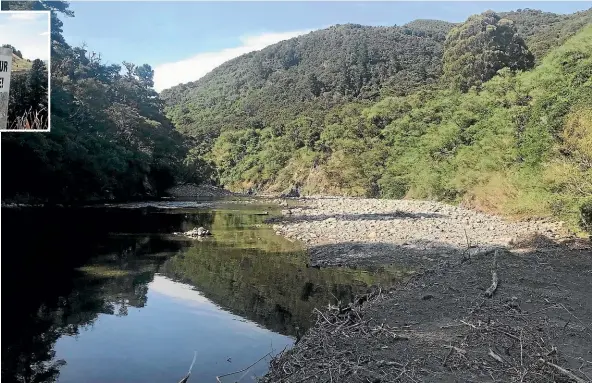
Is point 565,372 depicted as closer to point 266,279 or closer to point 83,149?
point 266,279

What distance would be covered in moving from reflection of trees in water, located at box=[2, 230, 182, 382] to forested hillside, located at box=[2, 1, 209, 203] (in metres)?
4.07

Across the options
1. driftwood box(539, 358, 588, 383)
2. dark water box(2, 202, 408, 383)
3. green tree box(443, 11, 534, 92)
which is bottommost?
dark water box(2, 202, 408, 383)

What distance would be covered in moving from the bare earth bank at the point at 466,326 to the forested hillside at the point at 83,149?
273 inches

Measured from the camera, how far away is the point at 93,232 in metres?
21.5

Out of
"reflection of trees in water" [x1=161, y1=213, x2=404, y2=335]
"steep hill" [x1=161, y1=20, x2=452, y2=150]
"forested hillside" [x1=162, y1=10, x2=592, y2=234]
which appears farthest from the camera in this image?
"steep hill" [x1=161, y1=20, x2=452, y2=150]

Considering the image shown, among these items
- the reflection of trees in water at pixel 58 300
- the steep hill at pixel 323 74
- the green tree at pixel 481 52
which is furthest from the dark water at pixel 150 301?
the steep hill at pixel 323 74

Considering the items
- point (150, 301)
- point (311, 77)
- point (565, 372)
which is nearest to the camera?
point (565, 372)

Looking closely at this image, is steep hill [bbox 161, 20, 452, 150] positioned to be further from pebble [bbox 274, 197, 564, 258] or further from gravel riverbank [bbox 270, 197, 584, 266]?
gravel riverbank [bbox 270, 197, 584, 266]

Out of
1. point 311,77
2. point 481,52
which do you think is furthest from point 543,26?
point 311,77

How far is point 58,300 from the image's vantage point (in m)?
11.2

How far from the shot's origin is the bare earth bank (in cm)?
588

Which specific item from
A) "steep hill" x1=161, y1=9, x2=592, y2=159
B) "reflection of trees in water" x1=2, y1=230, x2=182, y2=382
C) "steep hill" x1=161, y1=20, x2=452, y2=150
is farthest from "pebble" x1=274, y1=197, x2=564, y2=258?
"steep hill" x1=161, y1=20, x2=452, y2=150

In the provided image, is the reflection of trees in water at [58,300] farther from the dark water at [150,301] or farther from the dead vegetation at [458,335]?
the dead vegetation at [458,335]

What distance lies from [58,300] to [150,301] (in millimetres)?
1923
